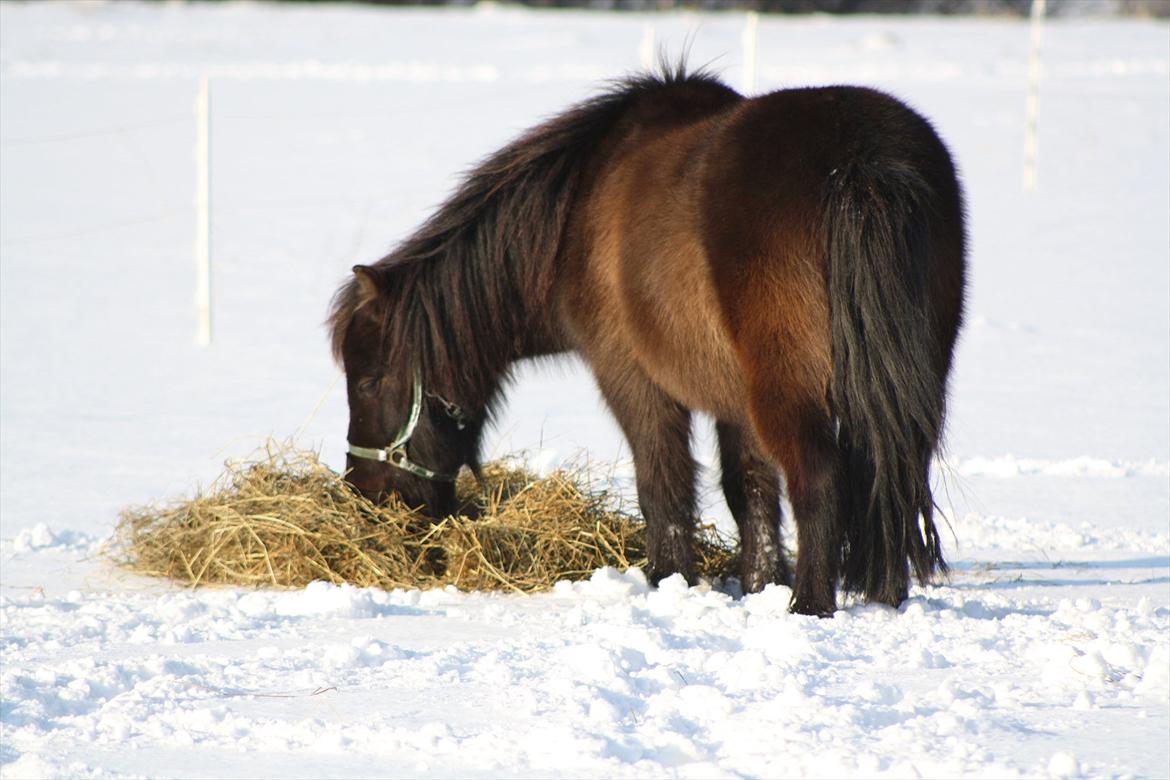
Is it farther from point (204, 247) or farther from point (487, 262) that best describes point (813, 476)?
point (204, 247)

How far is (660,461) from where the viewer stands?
3959 millimetres

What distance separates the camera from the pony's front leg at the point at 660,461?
3941mm

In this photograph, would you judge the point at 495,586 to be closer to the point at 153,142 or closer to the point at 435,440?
the point at 435,440

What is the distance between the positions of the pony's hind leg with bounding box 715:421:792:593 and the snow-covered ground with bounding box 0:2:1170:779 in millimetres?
368

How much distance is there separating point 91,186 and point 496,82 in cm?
762

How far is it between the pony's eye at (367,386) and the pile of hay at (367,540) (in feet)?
1.02

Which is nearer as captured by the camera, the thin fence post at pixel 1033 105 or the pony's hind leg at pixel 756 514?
the pony's hind leg at pixel 756 514

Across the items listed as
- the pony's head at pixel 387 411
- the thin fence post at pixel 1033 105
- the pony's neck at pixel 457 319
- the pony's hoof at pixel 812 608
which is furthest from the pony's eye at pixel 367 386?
the thin fence post at pixel 1033 105

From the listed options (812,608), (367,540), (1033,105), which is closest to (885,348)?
(812,608)

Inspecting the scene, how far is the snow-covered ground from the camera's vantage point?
2488mm

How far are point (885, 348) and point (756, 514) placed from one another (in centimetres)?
96

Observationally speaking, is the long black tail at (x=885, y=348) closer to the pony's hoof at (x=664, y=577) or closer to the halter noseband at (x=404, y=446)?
the pony's hoof at (x=664, y=577)

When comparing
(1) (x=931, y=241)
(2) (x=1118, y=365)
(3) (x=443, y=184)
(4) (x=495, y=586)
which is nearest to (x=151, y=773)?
(4) (x=495, y=586)

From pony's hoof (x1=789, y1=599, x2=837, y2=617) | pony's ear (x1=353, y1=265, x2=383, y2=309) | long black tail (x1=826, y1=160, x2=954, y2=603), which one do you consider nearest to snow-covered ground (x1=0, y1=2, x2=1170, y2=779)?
pony's hoof (x1=789, y1=599, x2=837, y2=617)
